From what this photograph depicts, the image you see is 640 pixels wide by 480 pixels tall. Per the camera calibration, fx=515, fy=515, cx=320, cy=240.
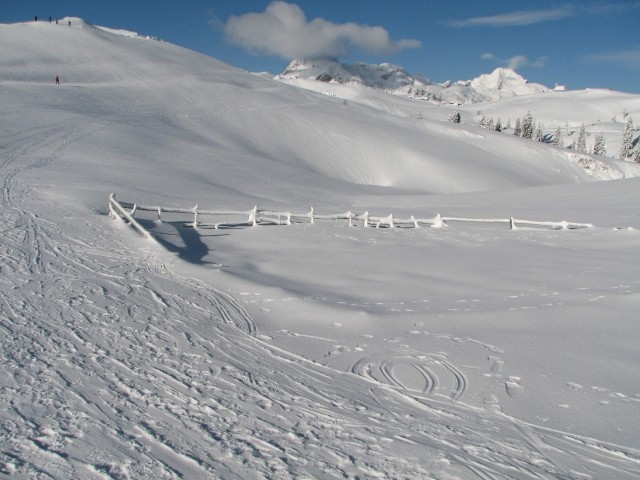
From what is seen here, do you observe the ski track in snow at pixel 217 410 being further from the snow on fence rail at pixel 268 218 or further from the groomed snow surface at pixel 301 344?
the snow on fence rail at pixel 268 218

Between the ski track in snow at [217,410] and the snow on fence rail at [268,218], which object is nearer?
the ski track in snow at [217,410]

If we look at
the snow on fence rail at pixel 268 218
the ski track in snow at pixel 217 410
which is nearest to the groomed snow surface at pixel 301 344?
the ski track in snow at pixel 217 410

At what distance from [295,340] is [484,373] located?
2.87 metres

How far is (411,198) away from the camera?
37156mm

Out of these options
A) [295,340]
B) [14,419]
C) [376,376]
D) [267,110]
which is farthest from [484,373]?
[267,110]

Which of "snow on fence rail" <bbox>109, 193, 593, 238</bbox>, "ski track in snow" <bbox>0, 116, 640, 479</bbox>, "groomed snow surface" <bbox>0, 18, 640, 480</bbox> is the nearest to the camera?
"ski track in snow" <bbox>0, 116, 640, 479</bbox>

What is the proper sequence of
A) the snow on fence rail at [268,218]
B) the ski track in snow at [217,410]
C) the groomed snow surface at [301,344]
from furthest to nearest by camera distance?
the snow on fence rail at [268,218] → the groomed snow surface at [301,344] → the ski track in snow at [217,410]

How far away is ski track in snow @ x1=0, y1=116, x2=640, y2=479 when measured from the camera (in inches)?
182

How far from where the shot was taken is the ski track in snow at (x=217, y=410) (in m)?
4.63

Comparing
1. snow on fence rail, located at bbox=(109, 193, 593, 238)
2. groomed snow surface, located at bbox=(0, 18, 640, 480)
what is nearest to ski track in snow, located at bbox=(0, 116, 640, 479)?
groomed snow surface, located at bbox=(0, 18, 640, 480)

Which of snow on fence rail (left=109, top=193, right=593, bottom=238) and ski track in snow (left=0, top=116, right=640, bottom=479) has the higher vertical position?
snow on fence rail (left=109, top=193, right=593, bottom=238)

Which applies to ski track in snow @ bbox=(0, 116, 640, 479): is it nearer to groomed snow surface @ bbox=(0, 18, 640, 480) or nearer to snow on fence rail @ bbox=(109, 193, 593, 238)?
groomed snow surface @ bbox=(0, 18, 640, 480)

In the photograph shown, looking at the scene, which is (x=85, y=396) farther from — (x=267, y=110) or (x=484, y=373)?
(x=267, y=110)

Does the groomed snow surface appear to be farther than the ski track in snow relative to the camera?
Yes
